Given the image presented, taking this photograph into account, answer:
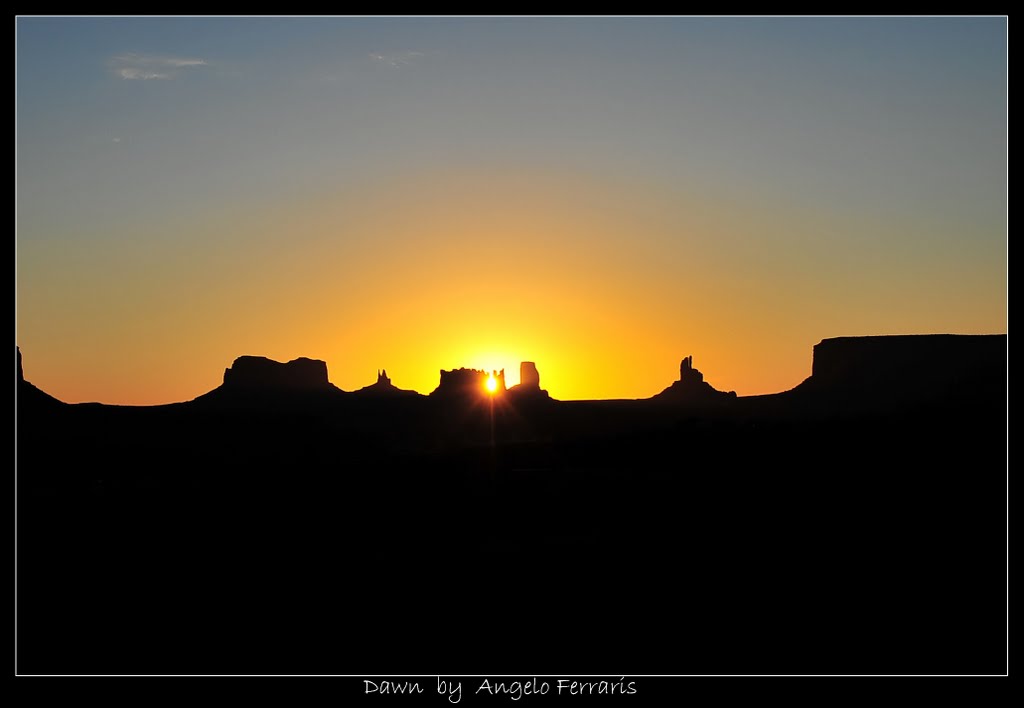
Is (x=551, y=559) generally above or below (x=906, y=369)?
below

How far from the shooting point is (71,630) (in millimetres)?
25312

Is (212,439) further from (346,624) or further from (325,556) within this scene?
(346,624)

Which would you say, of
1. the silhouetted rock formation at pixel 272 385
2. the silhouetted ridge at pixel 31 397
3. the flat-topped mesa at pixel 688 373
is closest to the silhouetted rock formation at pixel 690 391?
the flat-topped mesa at pixel 688 373

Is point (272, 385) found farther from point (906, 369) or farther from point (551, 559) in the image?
point (551, 559)

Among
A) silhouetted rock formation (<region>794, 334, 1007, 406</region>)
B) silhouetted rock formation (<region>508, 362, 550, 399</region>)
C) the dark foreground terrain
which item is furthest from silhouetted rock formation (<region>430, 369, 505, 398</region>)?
the dark foreground terrain

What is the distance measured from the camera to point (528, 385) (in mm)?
98000

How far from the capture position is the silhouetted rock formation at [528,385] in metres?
93.9

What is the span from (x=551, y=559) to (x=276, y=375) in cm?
7353

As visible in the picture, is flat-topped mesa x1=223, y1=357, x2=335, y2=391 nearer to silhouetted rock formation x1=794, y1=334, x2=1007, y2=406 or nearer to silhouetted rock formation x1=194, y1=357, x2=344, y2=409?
silhouetted rock formation x1=194, y1=357, x2=344, y2=409

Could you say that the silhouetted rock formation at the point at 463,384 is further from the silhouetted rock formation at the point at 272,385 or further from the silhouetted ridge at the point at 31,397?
the silhouetted ridge at the point at 31,397

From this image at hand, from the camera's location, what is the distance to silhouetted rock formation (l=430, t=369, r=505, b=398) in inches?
3558

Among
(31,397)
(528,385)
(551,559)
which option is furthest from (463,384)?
(551,559)

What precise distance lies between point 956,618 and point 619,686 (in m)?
9.06
